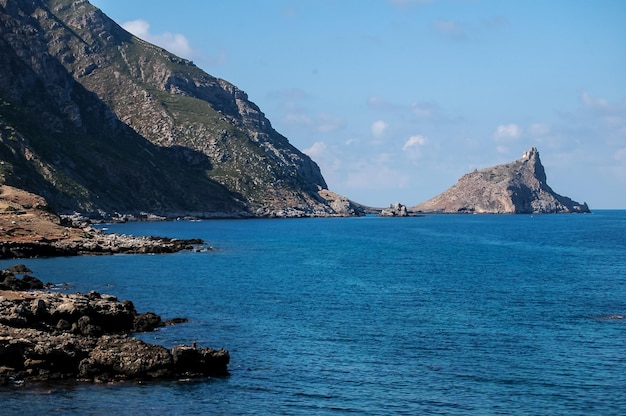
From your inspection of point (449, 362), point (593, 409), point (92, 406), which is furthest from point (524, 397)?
point (92, 406)

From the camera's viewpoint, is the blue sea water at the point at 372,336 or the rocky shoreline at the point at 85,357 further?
the rocky shoreline at the point at 85,357

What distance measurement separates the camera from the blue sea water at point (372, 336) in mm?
46188

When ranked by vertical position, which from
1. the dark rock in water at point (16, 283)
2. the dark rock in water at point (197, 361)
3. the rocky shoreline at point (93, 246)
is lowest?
the dark rock in water at point (197, 361)

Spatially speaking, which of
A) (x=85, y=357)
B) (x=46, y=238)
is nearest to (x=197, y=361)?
(x=85, y=357)

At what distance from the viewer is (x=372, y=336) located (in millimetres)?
66125

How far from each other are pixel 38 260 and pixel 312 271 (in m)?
46.2

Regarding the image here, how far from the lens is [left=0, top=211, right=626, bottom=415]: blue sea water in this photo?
46188 mm

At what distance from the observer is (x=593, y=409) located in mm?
45156

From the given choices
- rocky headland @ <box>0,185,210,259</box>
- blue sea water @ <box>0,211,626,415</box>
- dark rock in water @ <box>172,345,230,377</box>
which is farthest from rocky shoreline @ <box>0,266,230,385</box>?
rocky headland @ <box>0,185,210,259</box>

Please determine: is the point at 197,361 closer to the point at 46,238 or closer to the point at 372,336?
the point at 372,336

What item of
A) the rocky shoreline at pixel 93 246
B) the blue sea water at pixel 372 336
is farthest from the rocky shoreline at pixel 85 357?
the rocky shoreline at pixel 93 246

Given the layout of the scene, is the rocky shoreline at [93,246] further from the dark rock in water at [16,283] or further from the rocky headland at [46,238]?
the dark rock in water at [16,283]

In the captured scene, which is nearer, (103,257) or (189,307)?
(189,307)

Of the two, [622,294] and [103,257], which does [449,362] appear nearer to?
[622,294]
